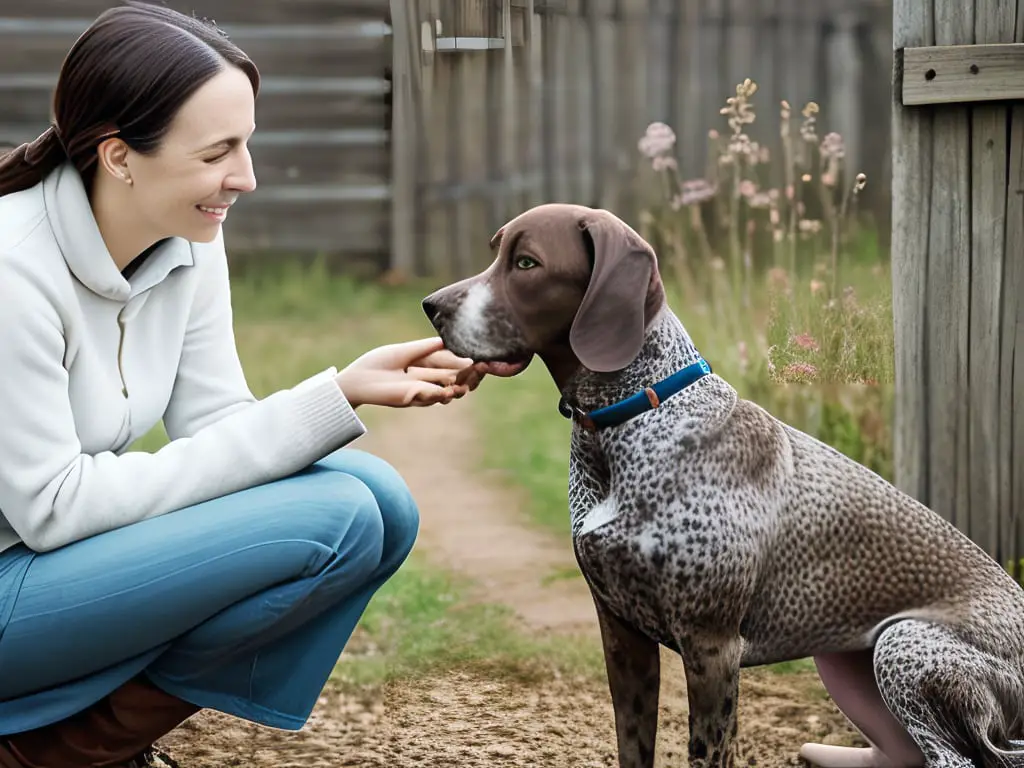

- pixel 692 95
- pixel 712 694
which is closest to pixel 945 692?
pixel 712 694

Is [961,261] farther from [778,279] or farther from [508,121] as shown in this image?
[508,121]

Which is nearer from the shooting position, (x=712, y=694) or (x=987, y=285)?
(x=712, y=694)

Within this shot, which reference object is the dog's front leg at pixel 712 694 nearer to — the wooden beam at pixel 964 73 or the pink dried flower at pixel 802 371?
the pink dried flower at pixel 802 371

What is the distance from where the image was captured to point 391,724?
11.2 ft

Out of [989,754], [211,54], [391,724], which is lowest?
[391,724]

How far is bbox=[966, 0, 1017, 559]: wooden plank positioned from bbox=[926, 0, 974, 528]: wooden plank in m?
0.02

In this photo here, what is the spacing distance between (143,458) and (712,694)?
113cm

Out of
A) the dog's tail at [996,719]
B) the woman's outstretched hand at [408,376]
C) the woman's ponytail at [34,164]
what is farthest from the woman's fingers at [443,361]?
the dog's tail at [996,719]

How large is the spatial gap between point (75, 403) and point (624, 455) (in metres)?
1.01

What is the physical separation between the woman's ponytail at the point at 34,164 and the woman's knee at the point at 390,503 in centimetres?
75

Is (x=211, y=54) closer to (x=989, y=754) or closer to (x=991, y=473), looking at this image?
(x=989, y=754)

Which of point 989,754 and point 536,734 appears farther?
point 536,734

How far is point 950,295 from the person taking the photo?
3.19m

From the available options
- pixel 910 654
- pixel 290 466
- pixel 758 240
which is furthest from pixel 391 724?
pixel 758 240
